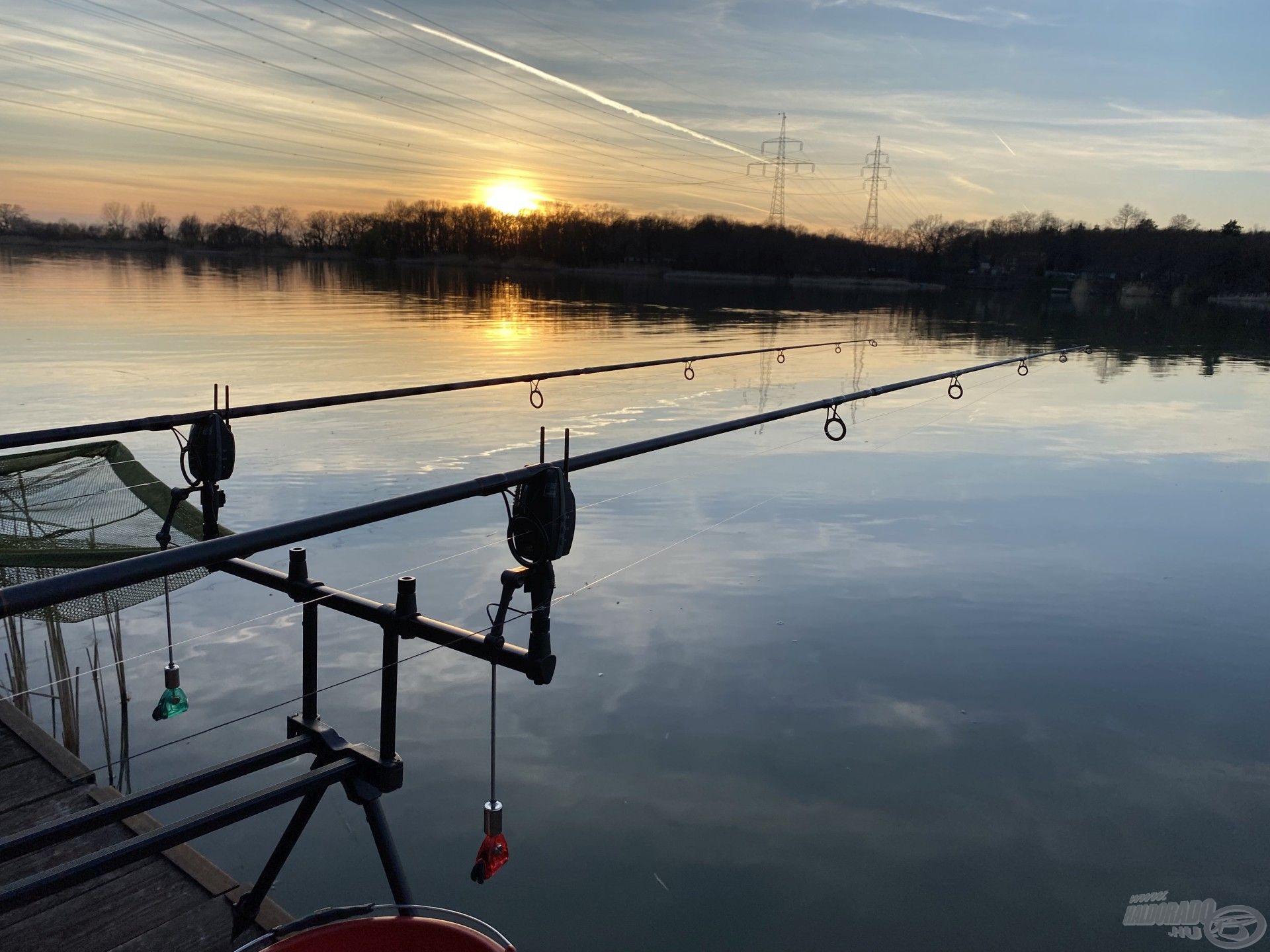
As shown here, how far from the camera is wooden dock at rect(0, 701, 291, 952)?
11.3 feet

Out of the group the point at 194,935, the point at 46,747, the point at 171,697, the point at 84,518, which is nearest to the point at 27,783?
the point at 46,747

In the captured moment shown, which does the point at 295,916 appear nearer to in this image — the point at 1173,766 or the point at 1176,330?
the point at 1173,766

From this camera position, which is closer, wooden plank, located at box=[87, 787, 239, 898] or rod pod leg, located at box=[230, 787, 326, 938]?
rod pod leg, located at box=[230, 787, 326, 938]

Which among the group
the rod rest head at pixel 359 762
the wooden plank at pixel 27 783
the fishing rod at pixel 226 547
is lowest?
the wooden plank at pixel 27 783

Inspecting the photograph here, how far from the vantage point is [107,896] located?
12.1ft

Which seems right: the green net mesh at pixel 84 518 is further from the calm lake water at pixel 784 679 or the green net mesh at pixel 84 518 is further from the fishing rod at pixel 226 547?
the fishing rod at pixel 226 547

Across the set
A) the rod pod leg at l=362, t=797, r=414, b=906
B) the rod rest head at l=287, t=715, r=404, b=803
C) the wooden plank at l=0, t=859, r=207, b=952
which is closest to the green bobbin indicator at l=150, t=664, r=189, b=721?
the wooden plank at l=0, t=859, r=207, b=952

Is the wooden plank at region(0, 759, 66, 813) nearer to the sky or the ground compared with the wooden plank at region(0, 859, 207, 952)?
nearer to the sky

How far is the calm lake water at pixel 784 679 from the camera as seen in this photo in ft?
16.4

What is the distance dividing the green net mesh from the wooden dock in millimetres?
1600

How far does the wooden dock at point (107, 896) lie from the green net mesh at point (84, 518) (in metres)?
1.60

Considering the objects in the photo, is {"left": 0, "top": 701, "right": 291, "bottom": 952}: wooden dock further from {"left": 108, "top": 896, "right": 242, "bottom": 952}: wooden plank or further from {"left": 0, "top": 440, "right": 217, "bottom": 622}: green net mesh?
{"left": 0, "top": 440, "right": 217, "bottom": 622}: green net mesh

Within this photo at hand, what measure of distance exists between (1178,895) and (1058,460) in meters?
12.4

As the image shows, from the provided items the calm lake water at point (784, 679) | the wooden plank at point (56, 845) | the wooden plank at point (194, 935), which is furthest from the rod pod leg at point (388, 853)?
the calm lake water at point (784, 679)
